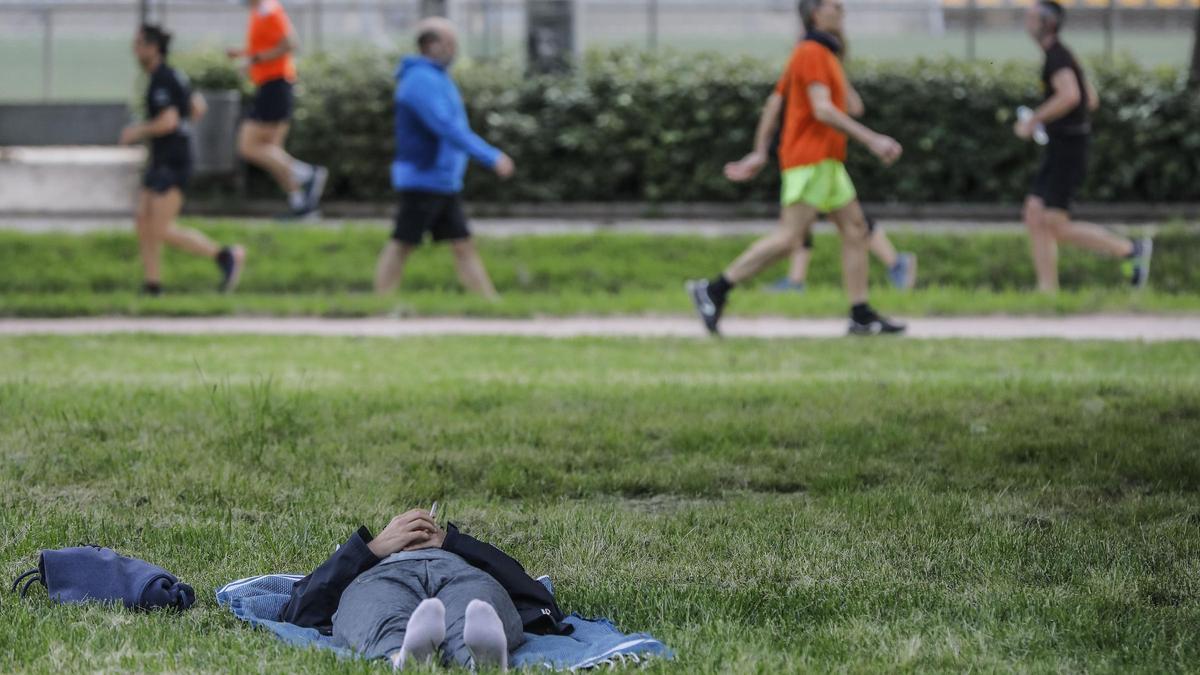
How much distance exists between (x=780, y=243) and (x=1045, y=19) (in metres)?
2.98

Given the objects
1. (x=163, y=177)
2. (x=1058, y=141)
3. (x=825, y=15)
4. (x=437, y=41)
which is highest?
(x=825, y=15)

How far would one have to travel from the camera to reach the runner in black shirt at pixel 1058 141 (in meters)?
11.9

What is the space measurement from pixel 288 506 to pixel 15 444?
5.11 ft

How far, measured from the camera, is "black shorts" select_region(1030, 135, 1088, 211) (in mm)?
12094

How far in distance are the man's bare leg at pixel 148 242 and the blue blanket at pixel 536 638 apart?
8414 mm

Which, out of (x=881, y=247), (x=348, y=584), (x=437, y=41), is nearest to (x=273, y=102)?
(x=437, y=41)

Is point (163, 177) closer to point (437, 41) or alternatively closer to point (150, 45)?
point (150, 45)

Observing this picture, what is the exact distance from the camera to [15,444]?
269 inches

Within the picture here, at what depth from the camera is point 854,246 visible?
34.6ft

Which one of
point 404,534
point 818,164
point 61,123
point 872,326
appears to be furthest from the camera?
point 61,123

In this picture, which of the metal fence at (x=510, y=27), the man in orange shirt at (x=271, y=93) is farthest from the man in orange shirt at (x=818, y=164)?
the metal fence at (x=510, y=27)

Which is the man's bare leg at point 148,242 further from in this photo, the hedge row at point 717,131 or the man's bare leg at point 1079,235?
Answer: the man's bare leg at point 1079,235

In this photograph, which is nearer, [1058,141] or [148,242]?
[1058,141]

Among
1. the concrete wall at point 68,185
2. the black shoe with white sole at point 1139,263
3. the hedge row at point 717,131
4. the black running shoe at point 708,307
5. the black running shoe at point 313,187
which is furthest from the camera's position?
the concrete wall at point 68,185
